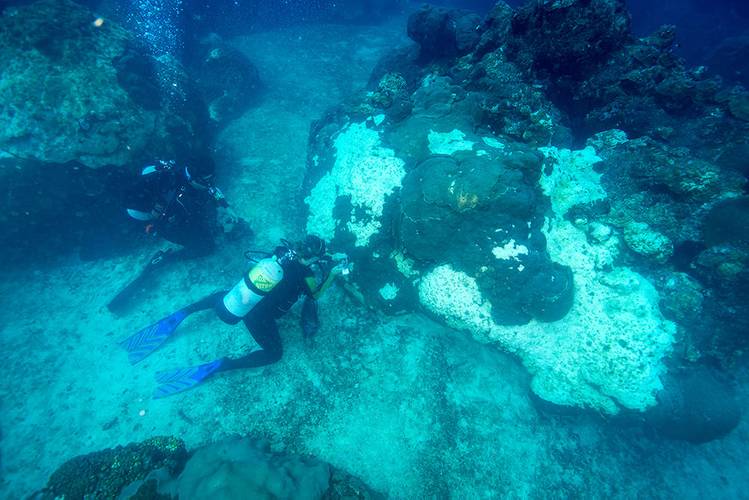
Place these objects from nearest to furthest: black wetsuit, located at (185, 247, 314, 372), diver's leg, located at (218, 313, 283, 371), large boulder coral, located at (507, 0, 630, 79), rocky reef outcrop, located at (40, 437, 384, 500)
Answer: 1. rocky reef outcrop, located at (40, 437, 384, 500)
2. black wetsuit, located at (185, 247, 314, 372)
3. diver's leg, located at (218, 313, 283, 371)
4. large boulder coral, located at (507, 0, 630, 79)

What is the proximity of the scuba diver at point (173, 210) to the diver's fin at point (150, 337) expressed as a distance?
0.99 meters

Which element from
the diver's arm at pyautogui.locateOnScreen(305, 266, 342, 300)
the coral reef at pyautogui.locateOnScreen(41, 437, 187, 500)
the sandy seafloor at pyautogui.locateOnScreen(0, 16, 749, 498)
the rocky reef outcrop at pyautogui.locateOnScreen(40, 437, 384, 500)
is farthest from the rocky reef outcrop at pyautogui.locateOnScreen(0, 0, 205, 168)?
the rocky reef outcrop at pyautogui.locateOnScreen(40, 437, 384, 500)

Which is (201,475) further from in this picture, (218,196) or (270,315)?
(218,196)

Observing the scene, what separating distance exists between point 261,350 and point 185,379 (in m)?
1.19

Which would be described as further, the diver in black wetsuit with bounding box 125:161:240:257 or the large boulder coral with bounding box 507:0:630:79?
the diver in black wetsuit with bounding box 125:161:240:257

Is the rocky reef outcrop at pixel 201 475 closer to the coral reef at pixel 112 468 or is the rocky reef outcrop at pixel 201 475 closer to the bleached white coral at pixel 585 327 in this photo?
the coral reef at pixel 112 468

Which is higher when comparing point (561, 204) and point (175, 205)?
point (561, 204)

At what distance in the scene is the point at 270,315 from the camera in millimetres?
5262

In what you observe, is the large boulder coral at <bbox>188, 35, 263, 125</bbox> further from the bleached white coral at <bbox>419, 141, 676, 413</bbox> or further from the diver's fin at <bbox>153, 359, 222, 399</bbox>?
the bleached white coral at <bbox>419, 141, 676, 413</bbox>

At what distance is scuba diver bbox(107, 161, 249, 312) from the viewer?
6074mm

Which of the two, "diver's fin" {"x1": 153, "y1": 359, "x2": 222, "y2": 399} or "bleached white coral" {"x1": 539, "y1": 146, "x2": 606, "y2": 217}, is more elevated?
"bleached white coral" {"x1": 539, "y1": 146, "x2": 606, "y2": 217}

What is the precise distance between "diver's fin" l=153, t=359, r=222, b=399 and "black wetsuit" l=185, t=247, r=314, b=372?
0.15 metres

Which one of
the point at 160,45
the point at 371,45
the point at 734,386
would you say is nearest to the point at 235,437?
the point at 734,386

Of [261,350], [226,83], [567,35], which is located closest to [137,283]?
[261,350]
